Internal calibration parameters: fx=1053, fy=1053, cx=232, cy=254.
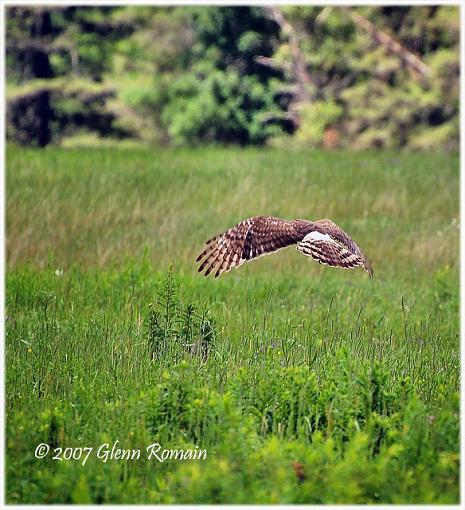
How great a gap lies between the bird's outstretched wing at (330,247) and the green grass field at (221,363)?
503 millimetres

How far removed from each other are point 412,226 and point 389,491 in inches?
344

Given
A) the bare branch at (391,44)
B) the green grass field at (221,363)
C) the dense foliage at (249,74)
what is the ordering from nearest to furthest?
the green grass field at (221,363) → the dense foliage at (249,74) → the bare branch at (391,44)

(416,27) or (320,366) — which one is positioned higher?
(416,27)

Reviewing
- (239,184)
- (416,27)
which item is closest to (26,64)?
(416,27)

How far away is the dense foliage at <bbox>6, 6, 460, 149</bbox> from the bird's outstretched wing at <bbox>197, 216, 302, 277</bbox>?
2042cm

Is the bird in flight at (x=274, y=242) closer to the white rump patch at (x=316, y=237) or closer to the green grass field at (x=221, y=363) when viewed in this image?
the white rump patch at (x=316, y=237)

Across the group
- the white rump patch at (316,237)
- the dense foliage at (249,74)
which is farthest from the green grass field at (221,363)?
the dense foliage at (249,74)

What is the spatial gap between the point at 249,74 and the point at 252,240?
22.5 meters

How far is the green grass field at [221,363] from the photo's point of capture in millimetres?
5422

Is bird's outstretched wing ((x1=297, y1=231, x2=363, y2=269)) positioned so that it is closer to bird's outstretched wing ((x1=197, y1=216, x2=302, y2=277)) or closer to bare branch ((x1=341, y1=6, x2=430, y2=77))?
bird's outstretched wing ((x1=197, y1=216, x2=302, y2=277))

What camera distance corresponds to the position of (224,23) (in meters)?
29.4

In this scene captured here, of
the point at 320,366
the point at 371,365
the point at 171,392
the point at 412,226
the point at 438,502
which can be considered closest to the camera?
the point at 438,502

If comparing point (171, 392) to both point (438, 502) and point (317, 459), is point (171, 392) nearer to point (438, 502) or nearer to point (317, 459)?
point (317, 459)

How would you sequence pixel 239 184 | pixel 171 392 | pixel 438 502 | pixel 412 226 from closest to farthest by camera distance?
pixel 438 502 < pixel 171 392 < pixel 412 226 < pixel 239 184
